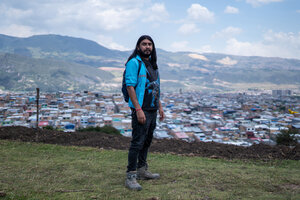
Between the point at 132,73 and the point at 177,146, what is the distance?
430 cm

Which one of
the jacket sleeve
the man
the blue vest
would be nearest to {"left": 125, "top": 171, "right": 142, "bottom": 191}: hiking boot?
the man

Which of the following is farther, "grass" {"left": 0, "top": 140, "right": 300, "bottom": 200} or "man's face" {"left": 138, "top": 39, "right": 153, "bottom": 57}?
"man's face" {"left": 138, "top": 39, "right": 153, "bottom": 57}

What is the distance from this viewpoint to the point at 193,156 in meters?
6.01

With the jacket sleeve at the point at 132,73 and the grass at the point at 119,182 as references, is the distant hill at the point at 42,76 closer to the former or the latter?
the grass at the point at 119,182

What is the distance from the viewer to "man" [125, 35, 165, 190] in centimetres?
339

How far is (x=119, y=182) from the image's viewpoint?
356cm

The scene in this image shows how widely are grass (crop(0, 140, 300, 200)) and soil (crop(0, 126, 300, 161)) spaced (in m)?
0.87

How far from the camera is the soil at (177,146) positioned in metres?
5.99

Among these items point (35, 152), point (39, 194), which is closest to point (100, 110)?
point (35, 152)

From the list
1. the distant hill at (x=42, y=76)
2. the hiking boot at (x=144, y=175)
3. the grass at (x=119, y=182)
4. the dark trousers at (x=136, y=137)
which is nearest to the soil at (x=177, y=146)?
the grass at (x=119, y=182)

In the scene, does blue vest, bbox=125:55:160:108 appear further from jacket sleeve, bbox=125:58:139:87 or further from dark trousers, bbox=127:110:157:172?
dark trousers, bbox=127:110:157:172

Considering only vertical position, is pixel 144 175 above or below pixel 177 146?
above

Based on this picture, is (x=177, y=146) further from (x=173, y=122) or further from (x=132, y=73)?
(x=173, y=122)

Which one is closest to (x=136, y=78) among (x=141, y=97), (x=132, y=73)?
(x=132, y=73)
